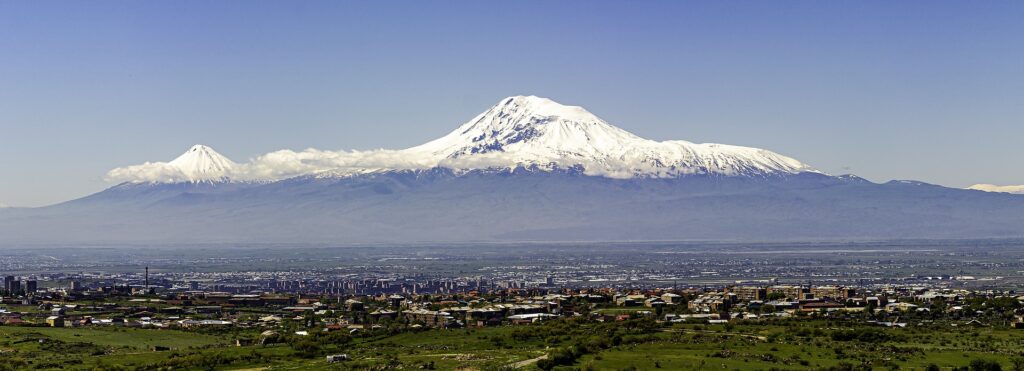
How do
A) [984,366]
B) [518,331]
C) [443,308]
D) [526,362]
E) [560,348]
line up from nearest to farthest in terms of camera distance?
[984,366]
[526,362]
[560,348]
[518,331]
[443,308]

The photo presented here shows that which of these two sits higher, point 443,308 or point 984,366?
point 443,308

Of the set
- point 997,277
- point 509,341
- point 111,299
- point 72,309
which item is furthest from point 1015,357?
point 997,277

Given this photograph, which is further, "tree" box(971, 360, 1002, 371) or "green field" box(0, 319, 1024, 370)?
"green field" box(0, 319, 1024, 370)

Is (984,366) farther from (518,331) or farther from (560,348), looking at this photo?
(518,331)

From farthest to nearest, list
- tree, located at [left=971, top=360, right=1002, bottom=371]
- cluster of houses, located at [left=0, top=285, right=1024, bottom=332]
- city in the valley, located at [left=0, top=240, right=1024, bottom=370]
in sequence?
1. cluster of houses, located at [left=0, top=285, right=1024, bottom=332]
2. city in the valley, located at [left=0, top=240, right=1024, bottom=370]
3. tree, located at [left=971, top=360, right=1002, bottom=371]

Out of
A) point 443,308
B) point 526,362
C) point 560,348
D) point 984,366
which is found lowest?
point 984,366

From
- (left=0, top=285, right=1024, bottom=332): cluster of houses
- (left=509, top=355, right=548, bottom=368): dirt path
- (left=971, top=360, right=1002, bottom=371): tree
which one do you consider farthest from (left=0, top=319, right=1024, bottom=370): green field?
(left=0, top=285, right=1024, bottom=332): cluster of houses

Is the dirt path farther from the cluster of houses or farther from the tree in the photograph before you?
the cluster of houses

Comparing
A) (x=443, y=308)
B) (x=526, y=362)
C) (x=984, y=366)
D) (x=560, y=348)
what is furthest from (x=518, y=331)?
(x=984, y=366)

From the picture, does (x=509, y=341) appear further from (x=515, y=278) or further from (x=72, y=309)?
(x=515, y=278)

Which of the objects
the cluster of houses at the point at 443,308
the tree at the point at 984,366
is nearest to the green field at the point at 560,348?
the tree at the point at 984,366

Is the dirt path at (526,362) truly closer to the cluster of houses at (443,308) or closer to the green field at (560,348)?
the green field at (560,348)
